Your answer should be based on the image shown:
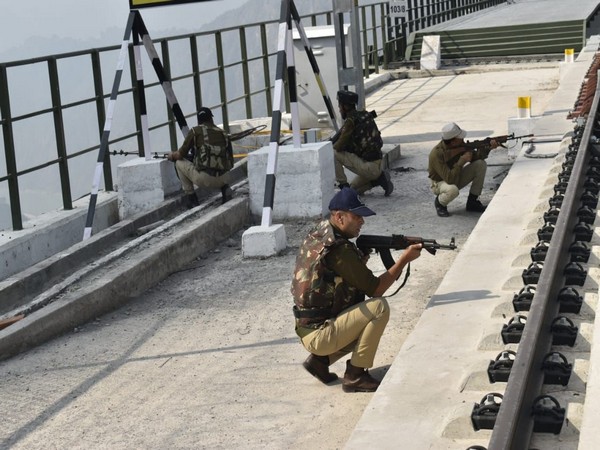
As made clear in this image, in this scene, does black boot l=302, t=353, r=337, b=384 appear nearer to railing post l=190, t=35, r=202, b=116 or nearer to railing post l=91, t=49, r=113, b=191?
railing post l=91, t=49, r=113, b=191

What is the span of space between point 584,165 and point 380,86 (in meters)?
15.3

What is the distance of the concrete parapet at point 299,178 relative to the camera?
11.8 meters

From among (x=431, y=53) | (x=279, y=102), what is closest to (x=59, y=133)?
(x=279, y=102)

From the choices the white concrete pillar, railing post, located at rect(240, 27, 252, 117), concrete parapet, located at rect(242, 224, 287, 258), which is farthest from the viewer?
the white concrete pillar

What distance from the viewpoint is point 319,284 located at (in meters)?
6.59

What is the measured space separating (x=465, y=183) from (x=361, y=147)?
1.39 m

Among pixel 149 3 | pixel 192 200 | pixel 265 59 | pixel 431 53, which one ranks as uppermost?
pixel 149 3

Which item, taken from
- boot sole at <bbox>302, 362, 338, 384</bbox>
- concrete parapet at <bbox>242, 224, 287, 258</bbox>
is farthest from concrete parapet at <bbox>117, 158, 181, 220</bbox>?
boot sole at <bbox>302, 362, 338, 384</bbox>

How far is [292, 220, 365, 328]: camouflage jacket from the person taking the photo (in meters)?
6.49

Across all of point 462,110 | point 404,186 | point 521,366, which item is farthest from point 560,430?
point 462,110

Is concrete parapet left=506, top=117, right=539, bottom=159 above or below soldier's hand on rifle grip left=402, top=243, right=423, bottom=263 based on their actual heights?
below

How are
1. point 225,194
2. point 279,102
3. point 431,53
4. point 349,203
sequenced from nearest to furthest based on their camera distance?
point 349,203, point 279,102, point 225,194, point 431,53

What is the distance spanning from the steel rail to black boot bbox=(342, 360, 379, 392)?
0.97m

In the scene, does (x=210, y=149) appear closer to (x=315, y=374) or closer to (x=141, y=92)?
(x=141, y=92)
